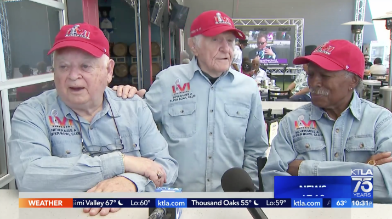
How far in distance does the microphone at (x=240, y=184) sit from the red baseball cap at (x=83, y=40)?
2.10 ft

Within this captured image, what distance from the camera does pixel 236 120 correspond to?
62.7 inches

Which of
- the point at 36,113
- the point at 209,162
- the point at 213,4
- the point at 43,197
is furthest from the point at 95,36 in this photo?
the point at 213,4

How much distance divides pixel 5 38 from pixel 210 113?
1.34 metres

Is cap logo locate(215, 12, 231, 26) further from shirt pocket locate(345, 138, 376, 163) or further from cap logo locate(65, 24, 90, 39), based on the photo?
shirt pocket locate(345, 138, 376, 163)

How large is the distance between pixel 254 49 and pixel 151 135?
11.6 metres

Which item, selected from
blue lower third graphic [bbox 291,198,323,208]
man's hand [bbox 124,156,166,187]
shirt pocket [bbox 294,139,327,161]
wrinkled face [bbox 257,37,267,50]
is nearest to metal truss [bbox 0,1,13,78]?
man's hand [bbox 124,156,166,187]

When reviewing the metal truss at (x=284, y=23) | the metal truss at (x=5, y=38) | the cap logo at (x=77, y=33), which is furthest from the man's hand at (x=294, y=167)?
the metal truss at (x=284, y=23)

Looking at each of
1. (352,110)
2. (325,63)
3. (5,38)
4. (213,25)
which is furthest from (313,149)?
(5,38)

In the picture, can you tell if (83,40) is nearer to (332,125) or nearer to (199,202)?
(199,202)

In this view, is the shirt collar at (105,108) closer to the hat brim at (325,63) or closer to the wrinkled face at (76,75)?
the wrinkled face at (76,75)

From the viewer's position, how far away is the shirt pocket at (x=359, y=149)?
1.26 metres

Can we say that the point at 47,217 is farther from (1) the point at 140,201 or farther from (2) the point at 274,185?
(2) the point at 274,185

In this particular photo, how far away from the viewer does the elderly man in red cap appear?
1.57m

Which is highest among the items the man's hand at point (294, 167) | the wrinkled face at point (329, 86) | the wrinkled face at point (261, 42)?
the wrinkled face at point (261, 42)
